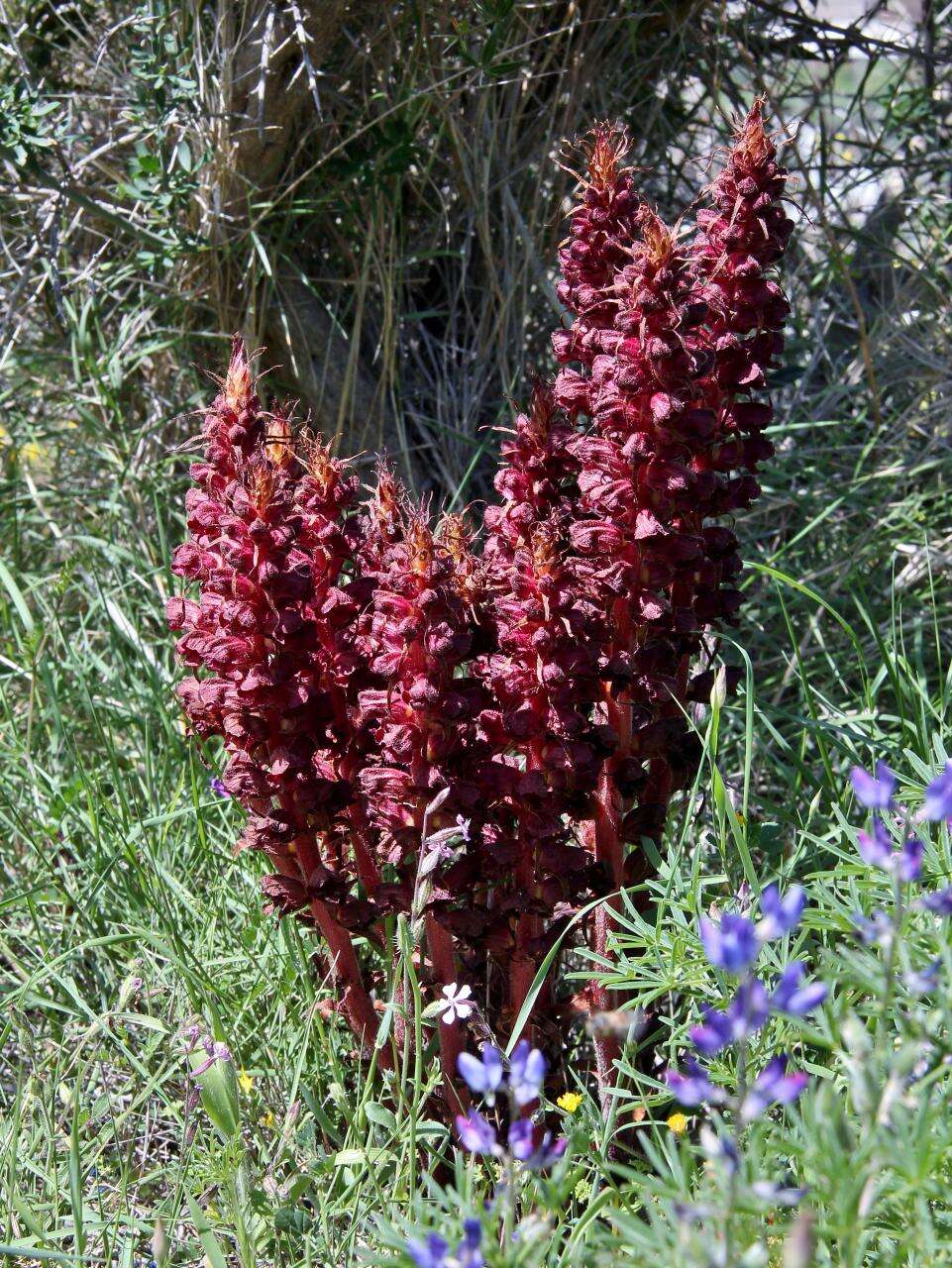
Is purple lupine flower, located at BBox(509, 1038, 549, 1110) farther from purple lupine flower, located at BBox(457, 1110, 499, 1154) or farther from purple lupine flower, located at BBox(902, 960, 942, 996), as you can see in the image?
purple lupine flower, located at BBox(902, 960, 942, 996)

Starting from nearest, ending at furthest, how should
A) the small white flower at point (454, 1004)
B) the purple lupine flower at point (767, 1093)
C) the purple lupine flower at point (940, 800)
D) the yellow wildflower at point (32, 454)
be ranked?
the purple lupine flower at point (767, 1093) < the purple lupine flower at point (940, 800) < the small white flower at point (454, 1004) < the yellow wildflower at point (32, 454)

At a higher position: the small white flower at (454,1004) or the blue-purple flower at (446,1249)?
the blue-purple flower at (446,1249)

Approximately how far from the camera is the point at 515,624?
6.02 feet

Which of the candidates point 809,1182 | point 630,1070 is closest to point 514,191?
point 630,1070

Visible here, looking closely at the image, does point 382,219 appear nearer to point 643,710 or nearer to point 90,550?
point 90,550

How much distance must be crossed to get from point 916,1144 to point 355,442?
99.1 inches

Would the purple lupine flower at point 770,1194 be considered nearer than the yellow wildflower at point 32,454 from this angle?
Yes

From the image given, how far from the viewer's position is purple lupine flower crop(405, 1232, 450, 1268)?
118 cm

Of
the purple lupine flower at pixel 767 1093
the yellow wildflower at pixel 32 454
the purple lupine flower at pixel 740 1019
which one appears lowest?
the yellow wildflower at pixel 32 454

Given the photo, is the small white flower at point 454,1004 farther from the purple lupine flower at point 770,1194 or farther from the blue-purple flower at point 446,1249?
the purple lupine flower at point 770,1194

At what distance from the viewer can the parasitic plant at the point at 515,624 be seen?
1.82m

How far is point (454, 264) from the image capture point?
3.59 metres

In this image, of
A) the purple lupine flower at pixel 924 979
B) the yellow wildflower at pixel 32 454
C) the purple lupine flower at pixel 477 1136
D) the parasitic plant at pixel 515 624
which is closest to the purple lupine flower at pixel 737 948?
the purple lupine flower at pixel 924 979

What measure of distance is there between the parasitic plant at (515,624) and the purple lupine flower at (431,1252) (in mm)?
500
